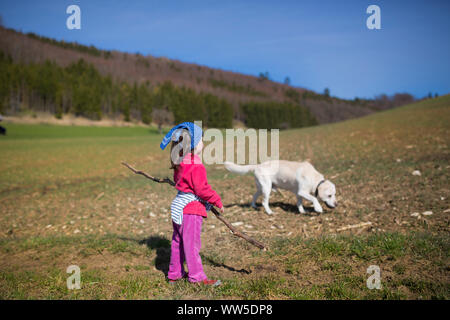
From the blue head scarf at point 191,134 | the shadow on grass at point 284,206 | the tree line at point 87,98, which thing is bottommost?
the shadow on grass at point 284,206

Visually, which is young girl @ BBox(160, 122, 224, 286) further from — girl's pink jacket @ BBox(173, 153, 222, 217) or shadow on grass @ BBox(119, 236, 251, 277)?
shadow on grass @ BBox(119, 236, 251, 277)

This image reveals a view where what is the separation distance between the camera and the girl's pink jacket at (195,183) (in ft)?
14.5

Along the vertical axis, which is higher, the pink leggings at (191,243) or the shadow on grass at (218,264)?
the pink leggings at (191,243)

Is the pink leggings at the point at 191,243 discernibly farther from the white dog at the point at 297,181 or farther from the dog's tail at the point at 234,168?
the white dog at the point at 297,181

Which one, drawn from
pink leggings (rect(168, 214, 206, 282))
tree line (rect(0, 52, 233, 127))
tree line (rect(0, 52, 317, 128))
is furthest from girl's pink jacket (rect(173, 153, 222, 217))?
tree line (rect(0, 52, 233, 127))

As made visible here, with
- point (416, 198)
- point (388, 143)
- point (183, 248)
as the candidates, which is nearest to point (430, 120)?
point (388, 143)

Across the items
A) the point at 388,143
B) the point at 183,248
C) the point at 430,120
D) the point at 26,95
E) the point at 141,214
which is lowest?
the point at 141,214

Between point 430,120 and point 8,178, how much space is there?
34569 millimetres

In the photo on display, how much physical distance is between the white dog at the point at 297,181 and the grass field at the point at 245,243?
52cm

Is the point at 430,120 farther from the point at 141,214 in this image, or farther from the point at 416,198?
the point at 141,214

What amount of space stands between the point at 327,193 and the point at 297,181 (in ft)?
2.71

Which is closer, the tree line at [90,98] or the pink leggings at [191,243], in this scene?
the pink leggings at [191,243]

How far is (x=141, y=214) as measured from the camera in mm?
9594

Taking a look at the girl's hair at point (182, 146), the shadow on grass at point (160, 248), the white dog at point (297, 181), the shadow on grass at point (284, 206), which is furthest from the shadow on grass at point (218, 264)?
the shadow on grass at point (284, 206)
